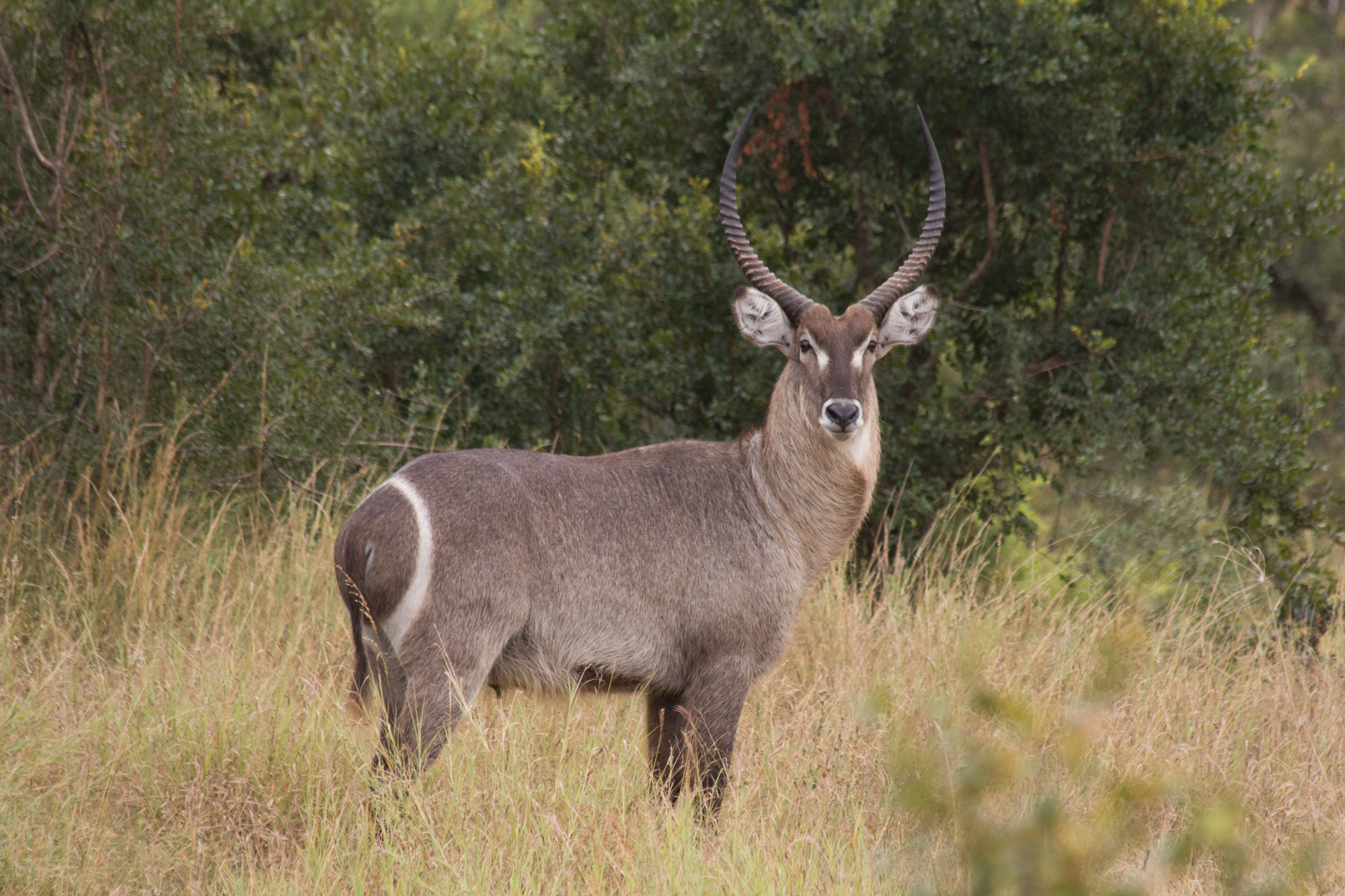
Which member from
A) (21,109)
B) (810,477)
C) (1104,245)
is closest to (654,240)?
(1104,245)

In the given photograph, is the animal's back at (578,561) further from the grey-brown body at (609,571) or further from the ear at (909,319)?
the ear at (909,319)

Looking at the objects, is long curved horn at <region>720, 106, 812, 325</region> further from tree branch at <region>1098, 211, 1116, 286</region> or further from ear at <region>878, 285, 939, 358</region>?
tree branch at <region>1098, 211, 1116, 286</region>

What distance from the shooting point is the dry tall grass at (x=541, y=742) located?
329 cm

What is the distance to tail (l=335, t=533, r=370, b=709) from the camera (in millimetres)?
3758

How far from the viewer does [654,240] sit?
22.6 feet

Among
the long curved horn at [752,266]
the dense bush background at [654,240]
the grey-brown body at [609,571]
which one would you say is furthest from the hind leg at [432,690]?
the dense bush background at [654,240]

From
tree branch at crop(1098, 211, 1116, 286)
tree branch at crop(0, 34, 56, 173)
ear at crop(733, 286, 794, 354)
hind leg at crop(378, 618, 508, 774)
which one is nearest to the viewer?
hind leg at crop(378, 618, 508, 774)

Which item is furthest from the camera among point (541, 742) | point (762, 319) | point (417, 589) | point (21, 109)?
point (21, 109)

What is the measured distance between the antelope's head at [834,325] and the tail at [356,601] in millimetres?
1600

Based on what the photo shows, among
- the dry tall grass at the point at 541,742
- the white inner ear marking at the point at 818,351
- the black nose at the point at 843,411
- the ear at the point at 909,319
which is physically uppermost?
the ear at the point at 909,319

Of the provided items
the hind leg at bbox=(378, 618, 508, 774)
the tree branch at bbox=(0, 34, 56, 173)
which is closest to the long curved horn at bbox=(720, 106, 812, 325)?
the hind leg at bbox=(378, 618, 508, 774)

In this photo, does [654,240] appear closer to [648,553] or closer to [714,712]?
[648,553]

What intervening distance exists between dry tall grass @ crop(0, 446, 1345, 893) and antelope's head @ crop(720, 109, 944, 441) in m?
0.91

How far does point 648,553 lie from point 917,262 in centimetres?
158
